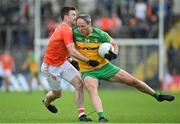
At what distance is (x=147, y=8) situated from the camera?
4125cm

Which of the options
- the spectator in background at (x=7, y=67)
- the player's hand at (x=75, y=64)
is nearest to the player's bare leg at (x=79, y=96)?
the player's hand at (x=75, y=64)

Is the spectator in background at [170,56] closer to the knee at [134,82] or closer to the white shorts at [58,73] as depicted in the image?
the white shorts at [58,73]

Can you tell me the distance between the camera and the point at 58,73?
18.8m

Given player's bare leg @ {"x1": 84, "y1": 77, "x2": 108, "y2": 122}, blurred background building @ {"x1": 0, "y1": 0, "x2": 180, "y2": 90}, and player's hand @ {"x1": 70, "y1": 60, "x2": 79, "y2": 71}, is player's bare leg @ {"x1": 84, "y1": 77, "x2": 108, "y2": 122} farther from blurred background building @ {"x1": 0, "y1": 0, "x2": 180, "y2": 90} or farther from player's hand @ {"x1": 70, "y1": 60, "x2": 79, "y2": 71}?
blurred background building @ {"x1": 0, "y1": 0, "x2": 180, "y2": 90}

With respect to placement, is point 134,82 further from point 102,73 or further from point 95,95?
point 95,95

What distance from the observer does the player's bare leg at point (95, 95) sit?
1689 centimetres

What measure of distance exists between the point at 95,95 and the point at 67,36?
160 cm

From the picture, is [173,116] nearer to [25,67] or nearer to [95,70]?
[95,70]

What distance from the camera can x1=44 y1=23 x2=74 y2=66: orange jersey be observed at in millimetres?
17906

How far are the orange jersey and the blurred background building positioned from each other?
21618 mm

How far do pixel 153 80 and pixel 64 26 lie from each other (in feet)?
73.8

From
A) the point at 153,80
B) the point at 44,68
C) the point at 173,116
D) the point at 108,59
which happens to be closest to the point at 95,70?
the point at 108,59

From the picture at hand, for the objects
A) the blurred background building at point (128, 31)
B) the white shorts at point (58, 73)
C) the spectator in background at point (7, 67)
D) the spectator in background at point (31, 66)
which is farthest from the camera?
the blurred background building at point (128, 31)

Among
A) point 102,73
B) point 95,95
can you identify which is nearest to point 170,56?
point 102,73
